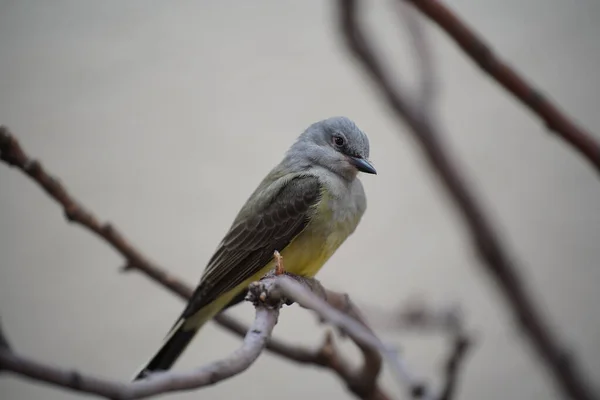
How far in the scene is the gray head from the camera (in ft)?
5.20

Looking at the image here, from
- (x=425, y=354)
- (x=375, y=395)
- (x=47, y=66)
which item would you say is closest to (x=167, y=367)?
(x=375, y=395)

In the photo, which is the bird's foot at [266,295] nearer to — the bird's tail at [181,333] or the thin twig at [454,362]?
the thin twig at [454,362]

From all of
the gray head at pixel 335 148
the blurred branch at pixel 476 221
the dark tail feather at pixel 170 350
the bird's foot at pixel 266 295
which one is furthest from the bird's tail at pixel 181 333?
the blurred branch at pixel 476 221

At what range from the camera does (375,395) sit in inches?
68.8

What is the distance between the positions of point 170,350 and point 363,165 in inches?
31.0

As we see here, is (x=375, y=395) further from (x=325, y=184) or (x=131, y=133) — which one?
(x=131, y=133)

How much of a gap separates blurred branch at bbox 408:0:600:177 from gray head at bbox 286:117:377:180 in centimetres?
37

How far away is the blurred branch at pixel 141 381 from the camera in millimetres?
642

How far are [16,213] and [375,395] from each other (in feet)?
5.53

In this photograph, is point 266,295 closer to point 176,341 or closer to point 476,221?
point 476,221

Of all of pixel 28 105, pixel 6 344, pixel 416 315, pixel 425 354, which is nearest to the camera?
pixel 6 344

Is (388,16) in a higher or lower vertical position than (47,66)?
higher

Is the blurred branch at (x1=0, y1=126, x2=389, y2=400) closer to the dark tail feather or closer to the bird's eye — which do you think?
the dark tail feather

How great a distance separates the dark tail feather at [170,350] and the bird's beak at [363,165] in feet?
2.28
